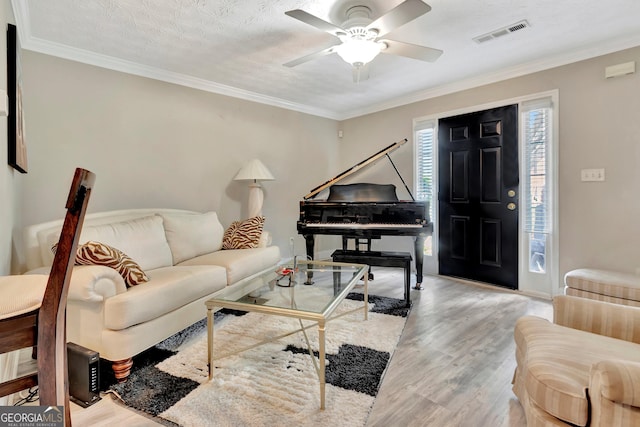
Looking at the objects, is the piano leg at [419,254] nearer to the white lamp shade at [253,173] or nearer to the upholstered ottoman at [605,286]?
the upholstered ottoman at [605,286]

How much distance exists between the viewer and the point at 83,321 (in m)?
1.83

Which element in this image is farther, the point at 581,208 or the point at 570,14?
the point at 581,208

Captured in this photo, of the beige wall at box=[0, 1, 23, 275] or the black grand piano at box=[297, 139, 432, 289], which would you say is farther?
the black grand piano at box=[297, 139, 432, 289]

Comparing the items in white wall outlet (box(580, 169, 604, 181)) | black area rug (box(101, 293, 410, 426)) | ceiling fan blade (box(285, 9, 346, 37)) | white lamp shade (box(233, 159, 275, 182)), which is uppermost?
ceiling fan blade (box(285, 9, 346, 37))

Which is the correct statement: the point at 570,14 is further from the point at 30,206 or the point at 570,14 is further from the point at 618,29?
the point at 30,206

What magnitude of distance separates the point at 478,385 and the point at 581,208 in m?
2.33

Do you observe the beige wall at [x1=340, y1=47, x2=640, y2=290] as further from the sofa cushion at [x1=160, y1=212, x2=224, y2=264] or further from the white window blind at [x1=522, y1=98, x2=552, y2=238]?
the sofa cushion at [x1=160, y1=212, x2=224, y2=264]

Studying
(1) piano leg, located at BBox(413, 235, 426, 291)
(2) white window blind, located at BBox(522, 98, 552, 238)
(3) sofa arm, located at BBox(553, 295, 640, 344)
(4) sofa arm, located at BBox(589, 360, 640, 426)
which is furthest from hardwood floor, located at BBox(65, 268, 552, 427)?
(2) white window blind, located at BBox(522, 98, 552, 238)

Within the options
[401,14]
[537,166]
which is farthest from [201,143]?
[537,166]

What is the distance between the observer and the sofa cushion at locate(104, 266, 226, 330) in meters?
1.76

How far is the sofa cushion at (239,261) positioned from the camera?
9.11ft

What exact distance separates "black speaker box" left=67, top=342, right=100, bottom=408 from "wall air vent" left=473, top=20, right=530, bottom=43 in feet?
11.8

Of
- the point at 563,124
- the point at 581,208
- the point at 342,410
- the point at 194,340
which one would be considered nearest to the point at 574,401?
the point at 342,410

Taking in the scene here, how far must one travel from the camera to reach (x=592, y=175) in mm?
3010
